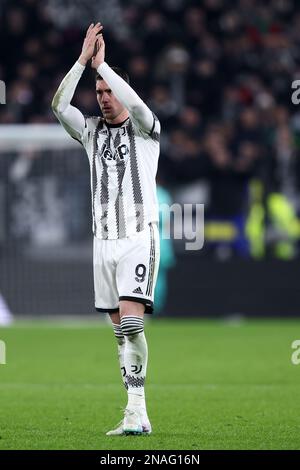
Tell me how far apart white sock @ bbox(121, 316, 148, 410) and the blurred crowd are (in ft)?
31.0

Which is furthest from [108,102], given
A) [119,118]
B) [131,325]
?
[131,325]

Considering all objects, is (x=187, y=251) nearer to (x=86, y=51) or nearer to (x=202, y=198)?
(x=202, y=198)

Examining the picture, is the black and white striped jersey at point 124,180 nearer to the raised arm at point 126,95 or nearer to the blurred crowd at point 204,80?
the raised arm at point 126,95

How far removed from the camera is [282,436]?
685cm

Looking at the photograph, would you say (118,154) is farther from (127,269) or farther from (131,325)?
(131,325)

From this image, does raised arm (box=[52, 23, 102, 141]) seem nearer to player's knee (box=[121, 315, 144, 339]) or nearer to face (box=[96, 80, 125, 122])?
face (box=[96, 80, 125, 122])

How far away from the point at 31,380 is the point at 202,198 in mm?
7372

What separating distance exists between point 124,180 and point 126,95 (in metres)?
0.60

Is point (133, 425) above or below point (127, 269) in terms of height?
below

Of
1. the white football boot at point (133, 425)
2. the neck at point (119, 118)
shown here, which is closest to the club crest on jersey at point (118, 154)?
the neck at point (119, 118)

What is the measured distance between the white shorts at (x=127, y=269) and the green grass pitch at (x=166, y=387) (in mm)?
849

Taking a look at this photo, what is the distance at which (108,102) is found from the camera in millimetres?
7297

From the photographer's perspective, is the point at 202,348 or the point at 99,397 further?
the point at 202,348

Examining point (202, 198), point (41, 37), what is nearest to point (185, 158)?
point (202, 198)
